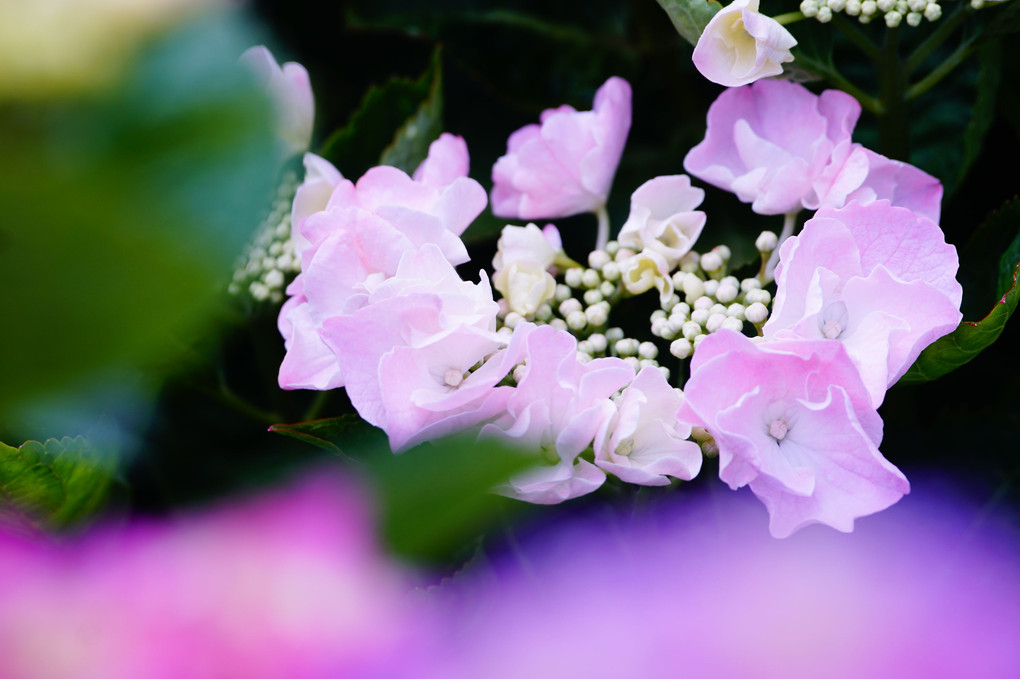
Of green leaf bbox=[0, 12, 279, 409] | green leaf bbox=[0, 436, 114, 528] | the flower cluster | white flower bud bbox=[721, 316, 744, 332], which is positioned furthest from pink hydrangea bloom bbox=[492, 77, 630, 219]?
green leaf bbox=[0, 12, 279, 409]

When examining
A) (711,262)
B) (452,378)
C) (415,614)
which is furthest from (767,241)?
(415,614)

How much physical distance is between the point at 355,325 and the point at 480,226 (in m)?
0.18

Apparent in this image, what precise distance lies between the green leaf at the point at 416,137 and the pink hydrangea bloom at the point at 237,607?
1.10 ft

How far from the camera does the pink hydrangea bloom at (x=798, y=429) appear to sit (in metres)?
0.31

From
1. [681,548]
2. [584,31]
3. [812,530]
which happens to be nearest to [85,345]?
[681,548]

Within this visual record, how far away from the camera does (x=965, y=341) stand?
341mm

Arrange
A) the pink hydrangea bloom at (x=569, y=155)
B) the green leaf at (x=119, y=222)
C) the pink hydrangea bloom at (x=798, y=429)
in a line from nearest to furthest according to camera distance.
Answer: the green leaf at (x=119, y=222), the pink hydrangea bloom at (x=798, y=429), the pink hydrangea bloom at (x=569, y=155)

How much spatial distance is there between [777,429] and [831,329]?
4 centimetres

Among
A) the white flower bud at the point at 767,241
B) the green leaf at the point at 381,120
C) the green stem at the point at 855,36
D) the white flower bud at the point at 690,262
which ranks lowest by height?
the green leaf at the point at 381,120

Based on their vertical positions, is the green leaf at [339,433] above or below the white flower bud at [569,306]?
below

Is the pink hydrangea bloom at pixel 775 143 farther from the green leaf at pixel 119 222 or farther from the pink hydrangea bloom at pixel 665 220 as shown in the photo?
the green leaf at pixel 119 222

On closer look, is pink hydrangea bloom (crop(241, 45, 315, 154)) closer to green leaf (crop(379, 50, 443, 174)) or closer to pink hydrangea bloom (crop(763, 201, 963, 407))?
green leaf (crop(379, 50, 443, 174))

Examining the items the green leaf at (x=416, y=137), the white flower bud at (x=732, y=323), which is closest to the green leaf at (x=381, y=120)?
the green leaf at (x=416, y=137)

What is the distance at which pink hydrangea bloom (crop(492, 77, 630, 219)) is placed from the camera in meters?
0.42
